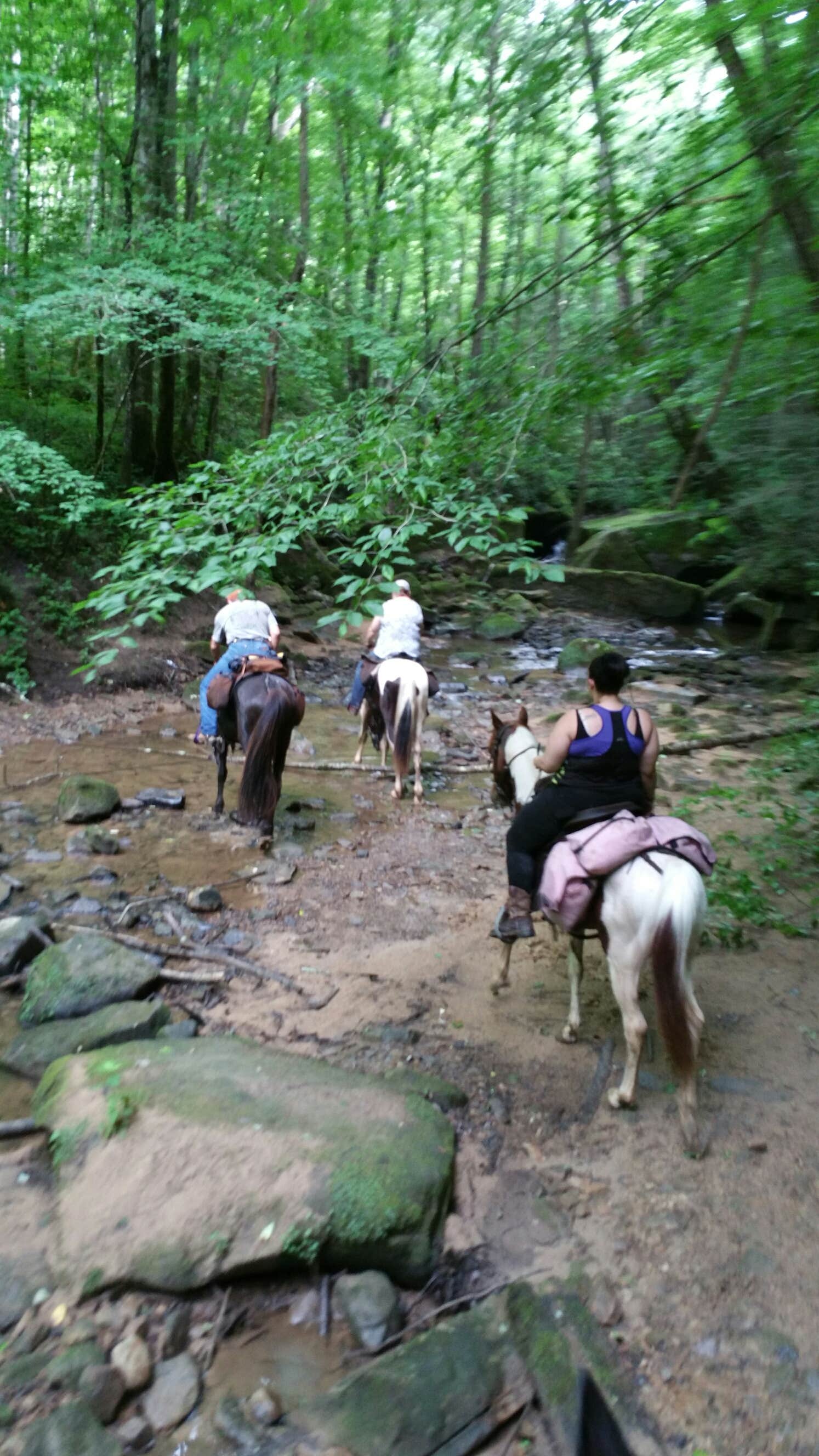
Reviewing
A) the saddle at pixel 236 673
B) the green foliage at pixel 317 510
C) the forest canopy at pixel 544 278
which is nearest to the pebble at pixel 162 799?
the saddle at pixel 236 673

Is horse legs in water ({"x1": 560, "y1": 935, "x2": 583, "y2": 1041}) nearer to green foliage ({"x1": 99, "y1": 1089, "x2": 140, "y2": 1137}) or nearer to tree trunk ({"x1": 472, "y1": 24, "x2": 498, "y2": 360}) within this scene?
green foliage ({"x1": 99, "y1": 1089, "x2": 140, "y2": 1137})

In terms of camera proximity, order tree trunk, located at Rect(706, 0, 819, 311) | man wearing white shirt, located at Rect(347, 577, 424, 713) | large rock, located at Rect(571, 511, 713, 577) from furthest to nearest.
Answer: large rock, located at Rect(571, 511, 713, 577) < man wearing white shirt, located at Rect(347, 577, 424, 713) < tree trunk, located at Rect(706, 0, 819, 311)

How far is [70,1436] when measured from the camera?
7.04 ft

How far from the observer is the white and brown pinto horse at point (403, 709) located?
27.0ft

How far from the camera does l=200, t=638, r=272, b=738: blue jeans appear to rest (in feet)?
23.7

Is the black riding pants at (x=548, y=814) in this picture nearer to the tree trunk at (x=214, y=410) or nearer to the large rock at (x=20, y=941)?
the large rock at (x=20, y=941)

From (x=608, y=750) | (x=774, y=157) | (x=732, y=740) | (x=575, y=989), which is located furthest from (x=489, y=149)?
(x=732, y=740)

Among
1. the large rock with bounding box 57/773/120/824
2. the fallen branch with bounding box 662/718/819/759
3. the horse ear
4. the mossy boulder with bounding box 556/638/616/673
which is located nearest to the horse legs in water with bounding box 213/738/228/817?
the large rock with bounding box 57/773/120/824

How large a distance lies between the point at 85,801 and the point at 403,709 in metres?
3.16

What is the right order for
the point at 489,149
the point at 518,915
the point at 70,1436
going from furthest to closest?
the point at 489,149
the point at 518,915
the point at 70,1436

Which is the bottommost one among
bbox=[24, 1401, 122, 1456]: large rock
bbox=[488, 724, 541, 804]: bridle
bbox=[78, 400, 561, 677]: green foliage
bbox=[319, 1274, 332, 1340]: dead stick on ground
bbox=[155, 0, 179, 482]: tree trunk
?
bbox=[319, 1274, 332, 1340]: dead stick on ground

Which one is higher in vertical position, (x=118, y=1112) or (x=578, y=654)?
(x=118, y=1112)

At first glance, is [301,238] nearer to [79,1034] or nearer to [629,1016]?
[79,1034]

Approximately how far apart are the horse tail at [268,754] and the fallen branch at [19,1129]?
3.76 m
